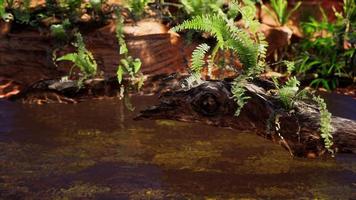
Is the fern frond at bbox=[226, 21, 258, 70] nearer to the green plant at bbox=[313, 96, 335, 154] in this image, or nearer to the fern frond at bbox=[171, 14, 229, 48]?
the fern frond at bbox=[171, 14, 229, 48]

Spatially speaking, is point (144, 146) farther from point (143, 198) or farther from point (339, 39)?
point (339, 39)

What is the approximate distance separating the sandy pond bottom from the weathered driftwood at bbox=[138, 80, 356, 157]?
168 mm

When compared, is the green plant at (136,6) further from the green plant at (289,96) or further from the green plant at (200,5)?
the green plant at (289,96)

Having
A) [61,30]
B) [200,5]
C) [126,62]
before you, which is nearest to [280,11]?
[200,5]

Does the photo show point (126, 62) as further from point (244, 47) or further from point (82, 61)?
point (244, 47)

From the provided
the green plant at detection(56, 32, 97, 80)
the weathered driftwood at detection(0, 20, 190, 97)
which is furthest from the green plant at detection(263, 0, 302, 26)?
the green plant at detection(56, 32, 97, 80)

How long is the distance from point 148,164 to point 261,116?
46.0 inches

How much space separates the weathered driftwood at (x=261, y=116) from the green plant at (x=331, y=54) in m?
3.29

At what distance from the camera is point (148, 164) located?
4.18 meters

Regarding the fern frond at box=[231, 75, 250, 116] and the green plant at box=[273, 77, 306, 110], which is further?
the green plant at box=[273, 77, 306, 110]

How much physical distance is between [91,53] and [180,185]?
12.2 feet

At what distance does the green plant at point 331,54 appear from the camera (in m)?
7.82

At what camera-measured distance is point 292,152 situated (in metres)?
4.38

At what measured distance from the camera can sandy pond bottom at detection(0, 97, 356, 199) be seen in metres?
3.57
